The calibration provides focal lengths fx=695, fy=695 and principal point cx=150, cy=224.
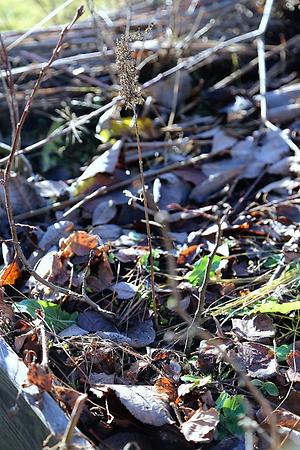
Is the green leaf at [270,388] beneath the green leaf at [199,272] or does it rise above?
beneath

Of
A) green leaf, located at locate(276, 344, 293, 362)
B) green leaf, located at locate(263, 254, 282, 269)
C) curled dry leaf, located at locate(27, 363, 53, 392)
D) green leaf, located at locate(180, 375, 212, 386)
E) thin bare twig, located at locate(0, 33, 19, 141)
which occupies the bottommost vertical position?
green leaf, located at locate(263, 254, 282, 269)

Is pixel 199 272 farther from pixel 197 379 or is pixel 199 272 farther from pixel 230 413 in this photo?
pixel 230 413

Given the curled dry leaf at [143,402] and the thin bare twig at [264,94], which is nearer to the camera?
the curled dry leaf at [143,402]

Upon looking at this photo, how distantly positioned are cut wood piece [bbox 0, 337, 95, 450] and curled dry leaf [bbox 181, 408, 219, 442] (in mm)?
274

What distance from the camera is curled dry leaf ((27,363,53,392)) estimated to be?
1618 mm

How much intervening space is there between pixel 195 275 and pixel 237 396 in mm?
548

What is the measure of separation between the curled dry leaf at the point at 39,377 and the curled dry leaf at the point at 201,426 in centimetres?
34

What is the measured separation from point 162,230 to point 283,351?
2.25 ft

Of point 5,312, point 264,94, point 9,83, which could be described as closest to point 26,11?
point 264,94

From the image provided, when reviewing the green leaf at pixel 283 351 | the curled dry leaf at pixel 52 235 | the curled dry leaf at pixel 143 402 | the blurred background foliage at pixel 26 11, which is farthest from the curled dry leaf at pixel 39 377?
the blurred background foliage at pixel 26 11

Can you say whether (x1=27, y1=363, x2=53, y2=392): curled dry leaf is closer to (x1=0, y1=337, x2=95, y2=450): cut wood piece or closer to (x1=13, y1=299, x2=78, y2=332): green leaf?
(x1=0, y1=337, x2=95, y2=450): cut wood piece

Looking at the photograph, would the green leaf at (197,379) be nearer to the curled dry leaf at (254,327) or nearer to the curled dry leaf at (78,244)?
the curled dry leaf at (254,327)

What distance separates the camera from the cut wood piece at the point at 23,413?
156 centimetres

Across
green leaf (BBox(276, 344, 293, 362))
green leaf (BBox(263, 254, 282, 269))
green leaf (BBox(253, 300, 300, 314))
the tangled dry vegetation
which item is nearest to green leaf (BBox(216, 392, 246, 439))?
the tangled dry vegetation
